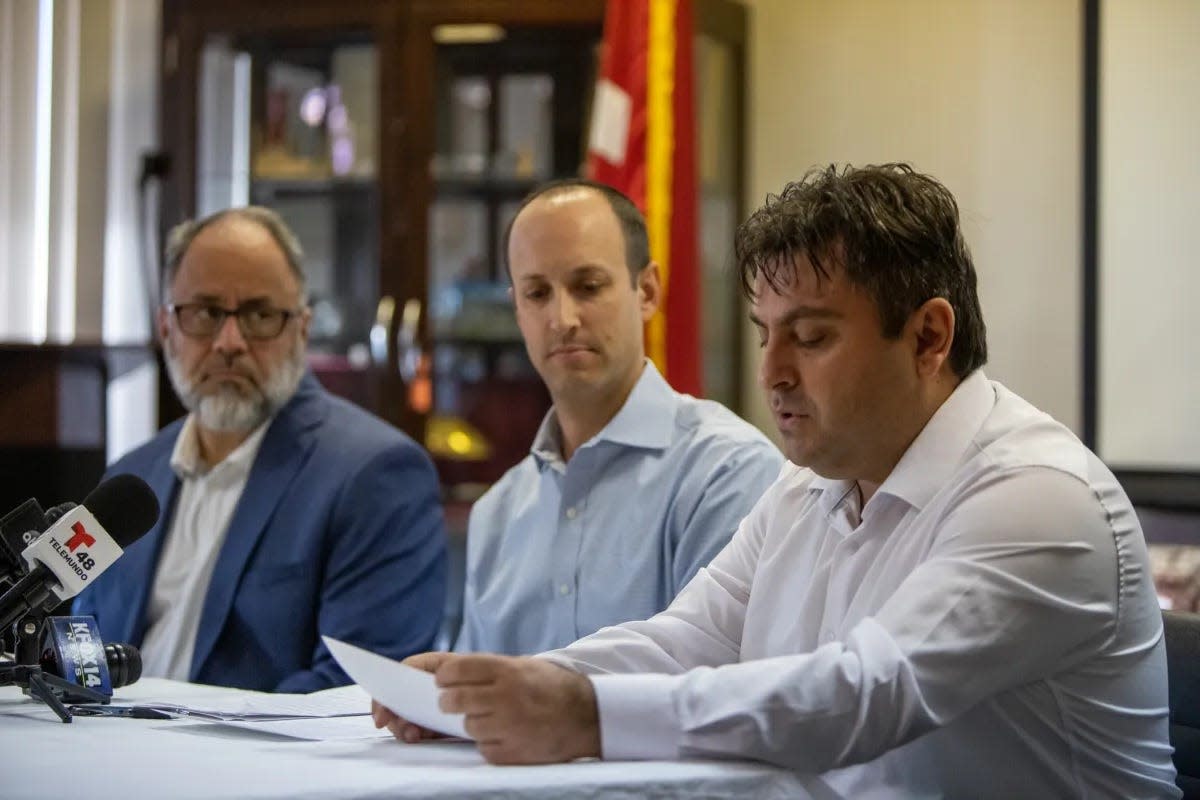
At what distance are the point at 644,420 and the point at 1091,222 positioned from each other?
6.94ft

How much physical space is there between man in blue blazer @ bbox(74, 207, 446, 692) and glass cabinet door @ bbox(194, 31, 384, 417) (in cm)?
181

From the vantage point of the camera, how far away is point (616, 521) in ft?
7.44

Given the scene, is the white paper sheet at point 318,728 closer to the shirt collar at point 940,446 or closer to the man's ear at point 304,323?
the shirt collar at point 940,446

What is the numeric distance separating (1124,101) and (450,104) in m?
1.94

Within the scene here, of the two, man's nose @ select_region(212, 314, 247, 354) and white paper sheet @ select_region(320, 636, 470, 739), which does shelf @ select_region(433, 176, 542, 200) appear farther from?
white paper sheet @ select_region(320, 636, 470, 739)

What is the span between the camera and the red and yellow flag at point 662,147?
401 cm

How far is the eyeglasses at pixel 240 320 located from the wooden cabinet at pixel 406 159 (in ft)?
5.76

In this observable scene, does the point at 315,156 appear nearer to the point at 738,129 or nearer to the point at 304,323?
the point at 738,129

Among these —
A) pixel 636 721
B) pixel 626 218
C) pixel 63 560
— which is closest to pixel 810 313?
pixel 636 721

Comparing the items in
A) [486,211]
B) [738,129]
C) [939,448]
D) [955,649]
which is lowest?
[955,649]

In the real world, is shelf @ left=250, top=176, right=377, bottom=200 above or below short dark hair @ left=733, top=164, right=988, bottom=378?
above

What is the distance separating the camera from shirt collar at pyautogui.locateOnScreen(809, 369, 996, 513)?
1414 millimetres

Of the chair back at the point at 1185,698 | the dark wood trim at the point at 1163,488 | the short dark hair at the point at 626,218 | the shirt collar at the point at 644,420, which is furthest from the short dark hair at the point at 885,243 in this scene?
the dark wood trim at the point at 1163,488

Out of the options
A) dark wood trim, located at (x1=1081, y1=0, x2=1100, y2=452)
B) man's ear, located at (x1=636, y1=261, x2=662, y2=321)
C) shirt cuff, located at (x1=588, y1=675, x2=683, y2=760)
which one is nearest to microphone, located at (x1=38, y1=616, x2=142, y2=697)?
shirt cuff, located at (x1=588, y1=675, x2=683, y2=760)
